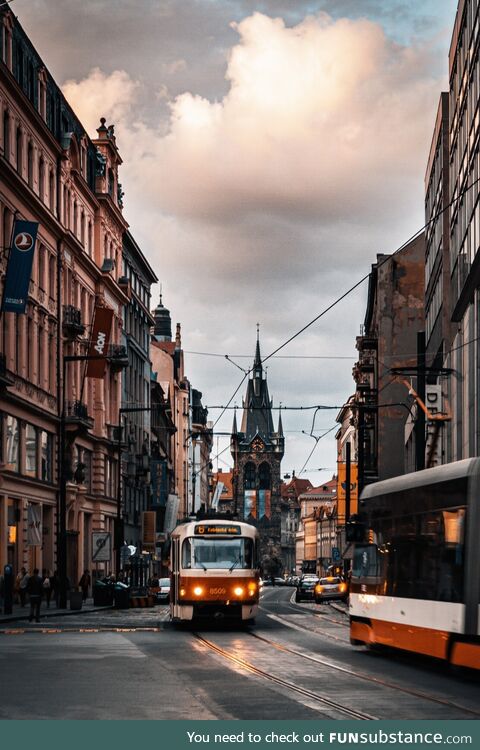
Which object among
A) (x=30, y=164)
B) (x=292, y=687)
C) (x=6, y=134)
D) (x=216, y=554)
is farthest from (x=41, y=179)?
(x=292, y=687)

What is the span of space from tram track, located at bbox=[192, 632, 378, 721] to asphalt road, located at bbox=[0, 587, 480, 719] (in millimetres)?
14

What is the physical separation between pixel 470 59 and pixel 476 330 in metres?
8.82

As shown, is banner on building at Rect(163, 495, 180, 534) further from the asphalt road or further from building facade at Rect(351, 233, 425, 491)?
the asphalt road

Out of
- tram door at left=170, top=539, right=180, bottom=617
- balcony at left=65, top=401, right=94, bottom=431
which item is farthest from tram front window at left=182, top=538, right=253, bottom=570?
balcony at left=65, top=401, right=94, bottom=431

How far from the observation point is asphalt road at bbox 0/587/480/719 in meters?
14.3

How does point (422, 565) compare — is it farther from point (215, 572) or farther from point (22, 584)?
point (22, 584)

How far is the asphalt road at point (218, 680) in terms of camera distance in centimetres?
1431

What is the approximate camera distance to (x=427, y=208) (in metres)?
66.9

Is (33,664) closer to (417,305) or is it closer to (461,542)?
(461,542)

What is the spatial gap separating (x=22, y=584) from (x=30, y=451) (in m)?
6.10

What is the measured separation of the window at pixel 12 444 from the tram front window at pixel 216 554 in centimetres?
1611

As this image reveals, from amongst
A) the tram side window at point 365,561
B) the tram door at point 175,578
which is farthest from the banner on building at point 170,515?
the tram side window at point 365,561

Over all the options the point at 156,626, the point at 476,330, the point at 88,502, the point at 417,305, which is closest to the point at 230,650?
the point at 156,626

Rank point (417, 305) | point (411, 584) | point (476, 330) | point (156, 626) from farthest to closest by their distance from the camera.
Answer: point (417, 305) < point (476, 330) < point (156, 626) < point (411, 584)
